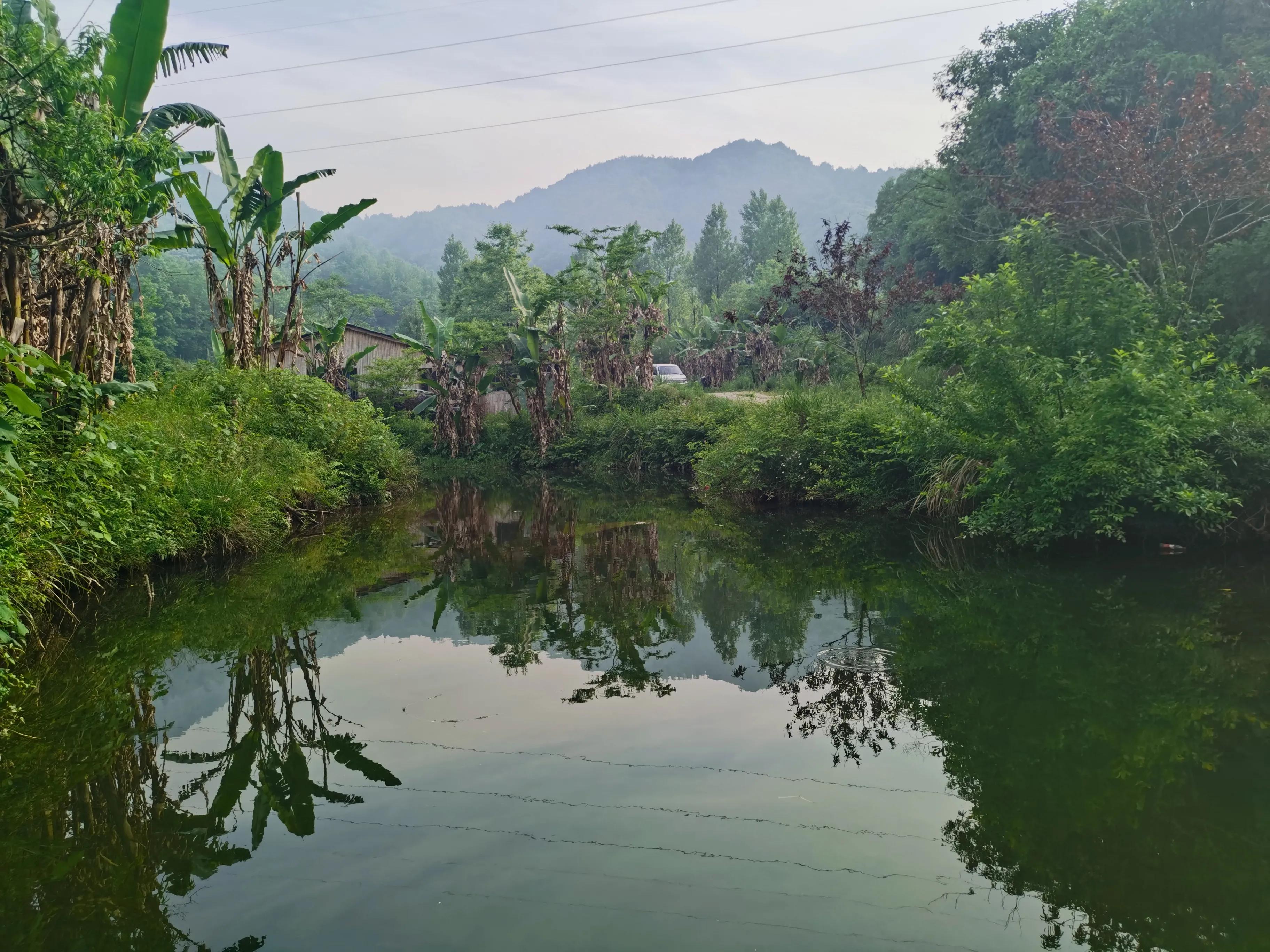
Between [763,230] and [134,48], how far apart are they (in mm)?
75949

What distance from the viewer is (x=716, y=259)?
82375 mm

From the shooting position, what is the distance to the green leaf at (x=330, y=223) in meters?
17.4

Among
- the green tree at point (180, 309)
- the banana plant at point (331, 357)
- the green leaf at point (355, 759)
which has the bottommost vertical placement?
the green leaf at point (355, 759)

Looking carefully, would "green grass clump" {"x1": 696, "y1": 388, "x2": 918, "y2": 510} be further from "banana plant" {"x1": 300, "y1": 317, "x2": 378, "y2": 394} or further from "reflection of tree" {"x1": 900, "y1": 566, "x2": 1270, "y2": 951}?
"banana plant" {"x1": 300, "y1": 317, "x2": 378, "y2": 394}

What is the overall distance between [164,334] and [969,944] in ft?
263

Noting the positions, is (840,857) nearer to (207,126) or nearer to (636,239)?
(207,126)

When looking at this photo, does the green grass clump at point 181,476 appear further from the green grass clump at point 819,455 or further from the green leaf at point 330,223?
the green grass clump at point 819,455

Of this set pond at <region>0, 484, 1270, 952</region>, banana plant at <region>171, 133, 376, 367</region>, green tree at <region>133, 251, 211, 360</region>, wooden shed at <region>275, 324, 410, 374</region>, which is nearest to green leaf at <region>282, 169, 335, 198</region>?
banana plant at <region>171, 133, 376, 367</region>

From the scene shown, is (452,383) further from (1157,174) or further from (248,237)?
(1157,174)

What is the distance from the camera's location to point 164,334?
72.4m

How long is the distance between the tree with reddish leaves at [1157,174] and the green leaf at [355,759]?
38.8 ft

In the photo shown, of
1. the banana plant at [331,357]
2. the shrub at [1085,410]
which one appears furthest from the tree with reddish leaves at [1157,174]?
the banana plant at [331,357]

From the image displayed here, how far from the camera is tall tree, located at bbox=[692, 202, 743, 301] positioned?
81.2 metres

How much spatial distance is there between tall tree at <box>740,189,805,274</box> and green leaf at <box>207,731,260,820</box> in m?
77.4
